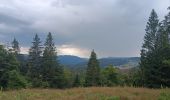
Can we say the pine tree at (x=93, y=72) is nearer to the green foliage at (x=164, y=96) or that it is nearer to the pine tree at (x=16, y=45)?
the pine tree at (x=16, y=45)

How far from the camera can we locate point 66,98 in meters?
16.3

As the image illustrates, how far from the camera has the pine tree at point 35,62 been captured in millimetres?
79350

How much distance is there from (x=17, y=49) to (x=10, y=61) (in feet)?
100

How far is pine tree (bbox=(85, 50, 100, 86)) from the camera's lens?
3135 inches

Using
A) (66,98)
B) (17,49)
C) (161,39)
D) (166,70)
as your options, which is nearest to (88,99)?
(66,98)

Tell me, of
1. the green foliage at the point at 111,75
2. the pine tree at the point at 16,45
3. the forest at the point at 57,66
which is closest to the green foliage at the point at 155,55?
the forest at the point at 57,66

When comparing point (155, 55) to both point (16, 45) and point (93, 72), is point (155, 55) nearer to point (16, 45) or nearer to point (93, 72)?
point (93, 72)

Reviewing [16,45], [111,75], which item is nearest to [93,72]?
[111,75]

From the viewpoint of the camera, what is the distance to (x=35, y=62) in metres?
84.3

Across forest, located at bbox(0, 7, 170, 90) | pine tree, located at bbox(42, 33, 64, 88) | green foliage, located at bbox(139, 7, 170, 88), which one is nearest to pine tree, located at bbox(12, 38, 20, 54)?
forest, located at bbox(0, 7, 170, 90)

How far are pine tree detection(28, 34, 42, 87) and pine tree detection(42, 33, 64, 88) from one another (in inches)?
69.0

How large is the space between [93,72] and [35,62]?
14.5 meters

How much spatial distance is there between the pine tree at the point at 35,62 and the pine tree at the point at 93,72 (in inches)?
426

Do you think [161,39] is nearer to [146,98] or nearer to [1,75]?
[1,75]
